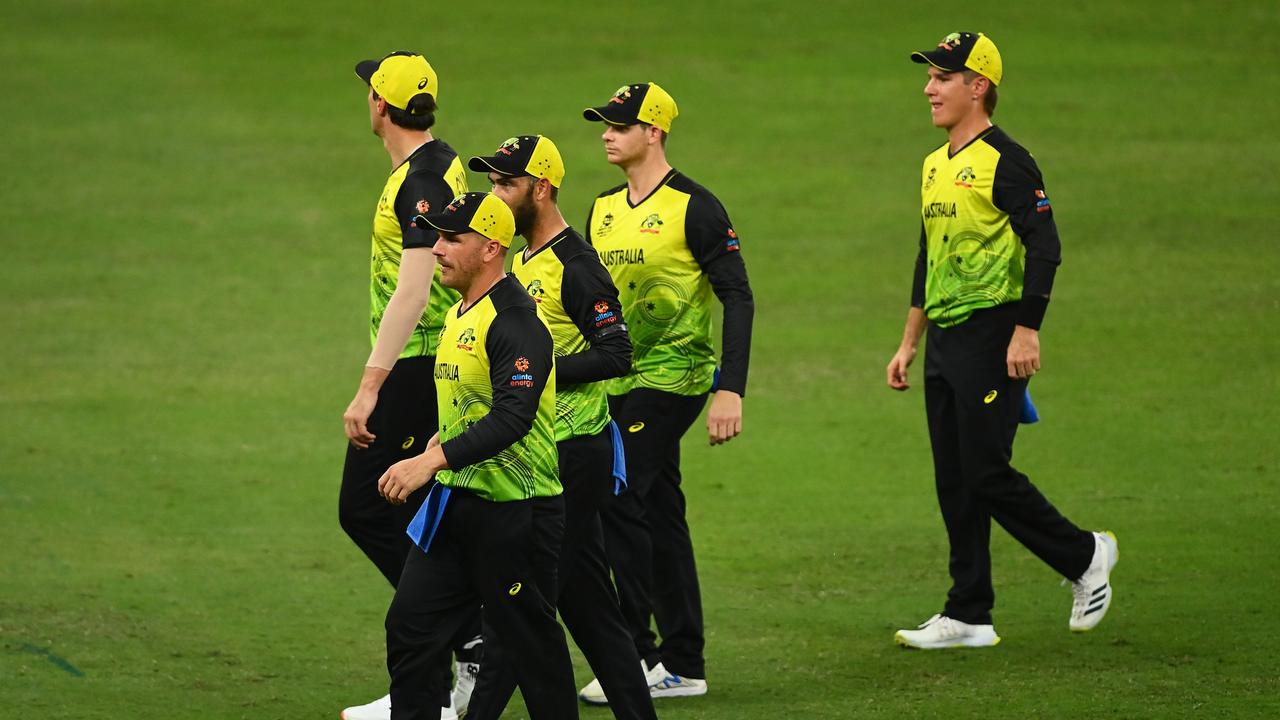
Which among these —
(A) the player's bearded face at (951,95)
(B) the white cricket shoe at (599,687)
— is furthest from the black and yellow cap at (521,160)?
(A) the player's bearded face at (951,95)

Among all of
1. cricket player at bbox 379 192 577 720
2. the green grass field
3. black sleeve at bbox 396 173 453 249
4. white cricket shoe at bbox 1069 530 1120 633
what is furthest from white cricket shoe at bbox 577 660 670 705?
black sleeve at bbox 396 173 453 249

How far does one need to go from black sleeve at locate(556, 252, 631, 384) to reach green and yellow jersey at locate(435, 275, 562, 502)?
1.24ft

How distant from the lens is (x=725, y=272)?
7770mm

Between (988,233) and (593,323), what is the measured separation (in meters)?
2.41

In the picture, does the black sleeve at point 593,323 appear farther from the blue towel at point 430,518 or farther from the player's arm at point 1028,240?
the player's arm at point 1028,240

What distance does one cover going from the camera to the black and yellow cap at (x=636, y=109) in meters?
7.86

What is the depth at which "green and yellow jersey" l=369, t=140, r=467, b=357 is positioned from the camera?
23.6 ft

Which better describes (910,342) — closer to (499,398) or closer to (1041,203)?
(1041,203)

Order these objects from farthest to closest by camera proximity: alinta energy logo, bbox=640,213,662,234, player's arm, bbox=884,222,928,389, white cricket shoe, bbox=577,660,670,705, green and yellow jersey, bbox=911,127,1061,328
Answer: player's arm, bbox=884,222,928,389 → green and yellow jersey, bbox=911,127,1061,328 → alinta energy logo, bbox=640,213,662,234 → white cricket shoe, bbox=577,660,670,705

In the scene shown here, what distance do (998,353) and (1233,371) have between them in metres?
5.63

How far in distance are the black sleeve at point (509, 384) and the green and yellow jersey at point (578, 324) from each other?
61 centimetres

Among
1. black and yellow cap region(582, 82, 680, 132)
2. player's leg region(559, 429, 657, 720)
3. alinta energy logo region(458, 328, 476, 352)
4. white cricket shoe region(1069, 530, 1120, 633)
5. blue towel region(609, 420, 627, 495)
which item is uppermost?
black and yellow cap region(582, 82, 680, 132)

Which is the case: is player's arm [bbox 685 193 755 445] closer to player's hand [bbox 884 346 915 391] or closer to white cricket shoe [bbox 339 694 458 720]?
player's hand [bbox 884 346 915 391]

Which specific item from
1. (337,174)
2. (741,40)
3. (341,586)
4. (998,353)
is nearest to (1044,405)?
(998,353)
